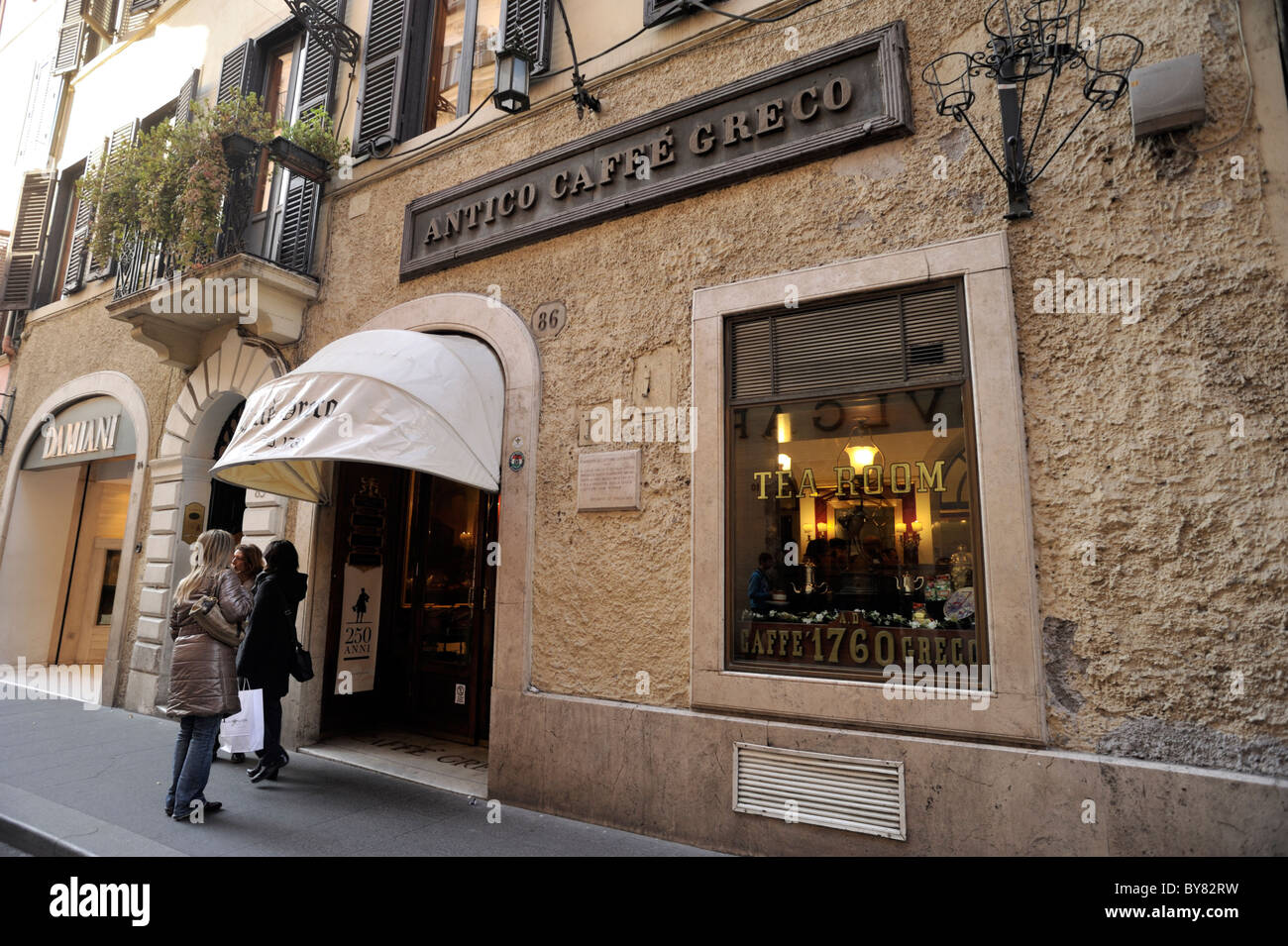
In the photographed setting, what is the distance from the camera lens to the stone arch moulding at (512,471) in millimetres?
5168

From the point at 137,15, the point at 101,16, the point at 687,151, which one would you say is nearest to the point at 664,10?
the point at 687,151

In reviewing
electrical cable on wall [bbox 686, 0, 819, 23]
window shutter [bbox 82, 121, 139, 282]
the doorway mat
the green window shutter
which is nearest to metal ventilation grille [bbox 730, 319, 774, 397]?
electrical cable on wall [bbox 686, 0, 819, 23]

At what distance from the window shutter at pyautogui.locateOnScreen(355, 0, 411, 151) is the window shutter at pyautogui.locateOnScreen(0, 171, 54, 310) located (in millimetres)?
7946

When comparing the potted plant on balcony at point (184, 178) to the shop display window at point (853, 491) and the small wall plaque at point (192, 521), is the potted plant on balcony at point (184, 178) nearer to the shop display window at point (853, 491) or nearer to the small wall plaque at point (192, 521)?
the small wall plaque at point (192, 521)

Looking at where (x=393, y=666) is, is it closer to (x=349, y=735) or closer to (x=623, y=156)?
(x=349, y=735)

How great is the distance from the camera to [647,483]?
4.82 metres

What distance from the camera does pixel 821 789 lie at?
3914 millimetres

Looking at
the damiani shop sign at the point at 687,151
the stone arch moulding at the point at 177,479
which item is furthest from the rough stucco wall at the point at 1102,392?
the stone arch moulding at the point at 177,479

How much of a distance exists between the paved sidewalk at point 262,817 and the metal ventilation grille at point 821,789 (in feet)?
1.72

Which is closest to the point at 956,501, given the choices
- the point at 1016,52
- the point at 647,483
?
the point at 647,483

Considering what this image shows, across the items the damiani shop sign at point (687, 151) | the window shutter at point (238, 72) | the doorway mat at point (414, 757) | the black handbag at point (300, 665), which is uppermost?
the window shutter at point (238, 72)

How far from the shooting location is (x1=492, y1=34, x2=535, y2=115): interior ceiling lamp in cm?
554

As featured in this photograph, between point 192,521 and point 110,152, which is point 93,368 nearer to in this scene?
point 110,152
